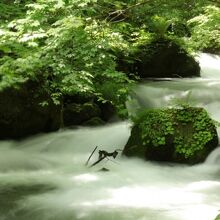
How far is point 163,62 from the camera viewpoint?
13.0 metres

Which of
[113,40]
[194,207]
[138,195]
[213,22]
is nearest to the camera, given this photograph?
[194,207]

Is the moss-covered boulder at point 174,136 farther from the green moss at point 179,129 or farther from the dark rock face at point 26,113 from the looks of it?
the dark rock face at point 26,113

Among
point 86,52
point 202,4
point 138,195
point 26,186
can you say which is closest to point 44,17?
point 86,52

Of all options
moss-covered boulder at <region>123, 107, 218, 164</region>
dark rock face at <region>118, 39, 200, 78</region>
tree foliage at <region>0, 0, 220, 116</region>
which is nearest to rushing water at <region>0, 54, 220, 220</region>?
moss-covered boulder at <region>123, 107, 218, 164</region>

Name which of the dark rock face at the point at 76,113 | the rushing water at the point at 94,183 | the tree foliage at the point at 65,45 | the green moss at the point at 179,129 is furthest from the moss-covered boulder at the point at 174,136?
the dark rock face at the point at 76,113

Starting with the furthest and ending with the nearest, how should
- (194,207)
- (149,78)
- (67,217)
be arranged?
1. (149,78)
2. (194,207)
3. (67,217)

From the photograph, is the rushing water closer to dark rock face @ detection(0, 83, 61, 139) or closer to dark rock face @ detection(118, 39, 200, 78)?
dark rock face @ detection(0, 83, 61, 139)

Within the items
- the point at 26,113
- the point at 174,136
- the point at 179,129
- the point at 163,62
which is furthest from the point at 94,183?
the point at 163,62

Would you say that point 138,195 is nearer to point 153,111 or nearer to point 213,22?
point 153,111

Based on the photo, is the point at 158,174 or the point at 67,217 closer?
the point at 67,217

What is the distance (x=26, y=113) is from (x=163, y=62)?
18.1ft

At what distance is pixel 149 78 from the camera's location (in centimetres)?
1276

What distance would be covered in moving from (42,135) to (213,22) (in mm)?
4216

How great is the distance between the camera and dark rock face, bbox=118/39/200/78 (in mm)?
12547
